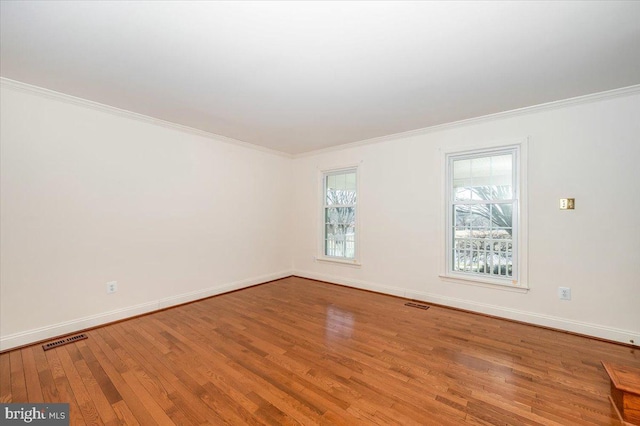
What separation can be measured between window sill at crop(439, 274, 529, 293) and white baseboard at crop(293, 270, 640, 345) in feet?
0.78

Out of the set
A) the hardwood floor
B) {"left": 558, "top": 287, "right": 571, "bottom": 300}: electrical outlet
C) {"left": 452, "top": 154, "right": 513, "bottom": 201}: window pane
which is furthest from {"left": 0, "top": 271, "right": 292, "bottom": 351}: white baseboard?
{"left": 558, "top": 287, "right": 571, "bottom": 300}: electrical outlet

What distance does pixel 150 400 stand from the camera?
1.86 meters

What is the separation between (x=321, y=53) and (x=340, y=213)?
10.8 feet

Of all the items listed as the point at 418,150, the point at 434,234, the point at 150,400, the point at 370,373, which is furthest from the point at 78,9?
the point at 434,234

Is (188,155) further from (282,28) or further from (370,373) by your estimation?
(370,373)

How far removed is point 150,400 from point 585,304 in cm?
416

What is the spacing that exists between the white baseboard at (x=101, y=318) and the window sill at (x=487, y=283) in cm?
330

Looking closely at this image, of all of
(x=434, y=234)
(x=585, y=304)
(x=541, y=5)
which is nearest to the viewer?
(x=541, y=5)

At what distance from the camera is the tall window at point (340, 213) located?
498 centimetres

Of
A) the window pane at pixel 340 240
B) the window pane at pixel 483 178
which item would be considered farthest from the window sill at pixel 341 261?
the window pane at pixel 483 178

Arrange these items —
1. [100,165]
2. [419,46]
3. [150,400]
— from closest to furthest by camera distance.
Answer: [150,400]
[419,46]
[100,165]

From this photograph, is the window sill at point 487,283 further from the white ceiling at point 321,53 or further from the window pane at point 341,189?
the white ceiling at point 321,53

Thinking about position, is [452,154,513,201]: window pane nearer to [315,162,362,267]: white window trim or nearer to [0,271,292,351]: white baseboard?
[315,162,362,267]: white window trim

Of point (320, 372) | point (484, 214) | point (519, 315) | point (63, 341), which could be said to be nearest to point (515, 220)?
point (484, 214)
